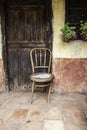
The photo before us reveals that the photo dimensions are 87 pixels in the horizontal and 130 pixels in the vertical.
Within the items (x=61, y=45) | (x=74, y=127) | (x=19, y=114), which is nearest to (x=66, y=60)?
(x=61, y=45)

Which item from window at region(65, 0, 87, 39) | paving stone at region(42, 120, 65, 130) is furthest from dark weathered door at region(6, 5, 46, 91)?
paving stone at region(42, 120, 65, 130)

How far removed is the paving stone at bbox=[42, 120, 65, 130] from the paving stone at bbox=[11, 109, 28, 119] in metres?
0.39

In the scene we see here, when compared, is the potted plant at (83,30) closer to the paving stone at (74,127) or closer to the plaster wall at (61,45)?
the plaster wall at (61,45)

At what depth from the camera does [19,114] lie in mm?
3271

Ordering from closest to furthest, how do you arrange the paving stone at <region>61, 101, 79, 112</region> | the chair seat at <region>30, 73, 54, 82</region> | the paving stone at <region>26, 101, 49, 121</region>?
the paving stone at <region>26, 101, 49, 121</region> → the paving stone at <region>61, 101, 79, 112</region> → the chair seat at <region>30, 73, 54, 82</region>

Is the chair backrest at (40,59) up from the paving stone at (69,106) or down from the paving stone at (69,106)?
up

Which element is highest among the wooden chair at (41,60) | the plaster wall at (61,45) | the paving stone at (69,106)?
the plaster wall at (61,45)

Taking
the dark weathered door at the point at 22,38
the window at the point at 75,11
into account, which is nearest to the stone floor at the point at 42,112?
the dark weathered door at the point at 22,38

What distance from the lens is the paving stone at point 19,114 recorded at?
317cm

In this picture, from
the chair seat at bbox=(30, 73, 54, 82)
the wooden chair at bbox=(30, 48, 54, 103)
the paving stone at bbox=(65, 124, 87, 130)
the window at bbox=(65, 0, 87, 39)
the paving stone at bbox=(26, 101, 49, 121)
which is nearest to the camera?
the paving stone at bbox=(65, 124, 87, 130)

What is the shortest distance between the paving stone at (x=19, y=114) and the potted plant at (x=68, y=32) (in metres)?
1.46

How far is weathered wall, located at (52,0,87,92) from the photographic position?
3.95 metres

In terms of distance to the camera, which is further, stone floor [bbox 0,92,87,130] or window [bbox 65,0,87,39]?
window [bbox 65,0,87,39]

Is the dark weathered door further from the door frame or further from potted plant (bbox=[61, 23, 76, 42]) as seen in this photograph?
potted plant (bbox=[61, 23, 76, 42])
